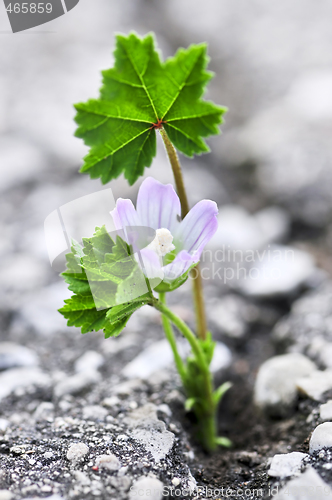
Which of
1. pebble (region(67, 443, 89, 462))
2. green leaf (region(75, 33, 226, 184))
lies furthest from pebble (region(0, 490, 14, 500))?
green leaf (region(75, 33, 226, 184))

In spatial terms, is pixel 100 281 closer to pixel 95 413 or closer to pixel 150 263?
pixel 150 263

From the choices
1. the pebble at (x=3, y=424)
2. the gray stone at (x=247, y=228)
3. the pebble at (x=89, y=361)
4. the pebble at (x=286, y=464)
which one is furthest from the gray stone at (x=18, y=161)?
the pebble at (x=286, y=464)

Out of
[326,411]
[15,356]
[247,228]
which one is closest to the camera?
[326,411]

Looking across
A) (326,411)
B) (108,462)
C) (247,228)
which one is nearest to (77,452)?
(108,462)

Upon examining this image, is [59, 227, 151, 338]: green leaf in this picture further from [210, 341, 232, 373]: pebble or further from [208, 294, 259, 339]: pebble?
[208, 294, 259, 339]: pebble

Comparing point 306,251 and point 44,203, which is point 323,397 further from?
point 44,203

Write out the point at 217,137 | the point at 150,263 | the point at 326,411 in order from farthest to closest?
the point at 217,137
the point at 326,411
the point at 150,263

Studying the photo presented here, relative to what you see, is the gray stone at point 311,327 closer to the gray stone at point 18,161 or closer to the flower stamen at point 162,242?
the flower stamen at point 162,242
